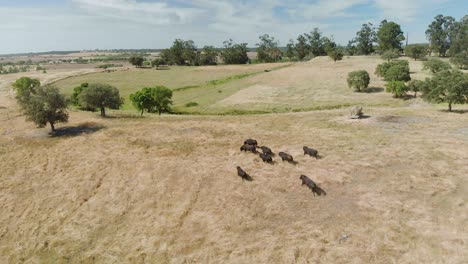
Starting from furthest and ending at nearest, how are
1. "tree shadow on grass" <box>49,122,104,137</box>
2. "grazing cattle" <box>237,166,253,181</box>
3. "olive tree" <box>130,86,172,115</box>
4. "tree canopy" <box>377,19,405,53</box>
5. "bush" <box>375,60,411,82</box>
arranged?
"tree canopy" <box>377,19,405,53</box> → "bush" <box>375,60,411,82</box> → "olive tree" <box>130,86,172,115</box> → "tree shadow on grass" <box>49,122,104,137</box> → "grazing cattle" <box>237,166,253,181</box>

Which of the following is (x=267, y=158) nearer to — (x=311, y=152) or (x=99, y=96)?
(x=311, y=152)

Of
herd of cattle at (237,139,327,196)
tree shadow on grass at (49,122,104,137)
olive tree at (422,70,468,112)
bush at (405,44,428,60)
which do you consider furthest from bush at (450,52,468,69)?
tree shadow on grass at (49,122,104,137)

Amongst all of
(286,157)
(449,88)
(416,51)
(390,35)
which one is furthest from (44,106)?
(390,35)

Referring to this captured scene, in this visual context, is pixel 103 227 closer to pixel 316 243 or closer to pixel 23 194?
pixel 23 194

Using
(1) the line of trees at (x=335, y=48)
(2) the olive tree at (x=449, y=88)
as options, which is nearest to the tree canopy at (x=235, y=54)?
(1) the line of trees at (x=335, y=48)

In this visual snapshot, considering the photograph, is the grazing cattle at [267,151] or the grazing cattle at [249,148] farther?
the grazing cattle at [249,148]

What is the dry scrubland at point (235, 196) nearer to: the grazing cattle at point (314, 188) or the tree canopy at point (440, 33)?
the grazing cattle at point (314, 188)

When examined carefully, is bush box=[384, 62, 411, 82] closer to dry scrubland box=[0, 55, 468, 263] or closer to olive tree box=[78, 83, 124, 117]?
dry scrubland box=[0, 55, 468, 263]
